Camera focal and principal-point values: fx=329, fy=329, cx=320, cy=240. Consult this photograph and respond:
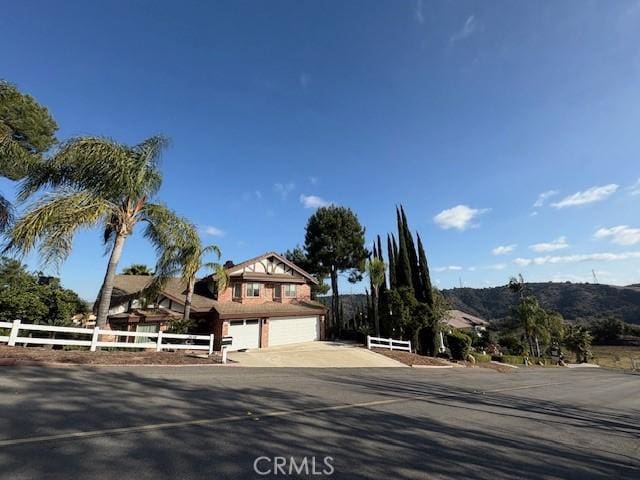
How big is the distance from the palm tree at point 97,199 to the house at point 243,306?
23.6 feet

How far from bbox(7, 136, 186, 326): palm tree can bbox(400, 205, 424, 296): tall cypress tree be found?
68.0 feet

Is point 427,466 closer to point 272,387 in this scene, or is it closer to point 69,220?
point 272,387

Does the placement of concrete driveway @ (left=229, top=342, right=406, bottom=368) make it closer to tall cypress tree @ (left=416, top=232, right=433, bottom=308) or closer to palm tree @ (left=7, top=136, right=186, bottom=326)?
palm tree @ (left=7, top=136, right=186, bottom=326)

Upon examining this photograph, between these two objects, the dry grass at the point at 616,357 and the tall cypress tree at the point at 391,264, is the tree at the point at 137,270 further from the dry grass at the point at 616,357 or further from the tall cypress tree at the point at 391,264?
the dry grass at the point at 616,357

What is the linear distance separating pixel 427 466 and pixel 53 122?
887 inches

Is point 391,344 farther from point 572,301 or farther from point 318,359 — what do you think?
point 572,301

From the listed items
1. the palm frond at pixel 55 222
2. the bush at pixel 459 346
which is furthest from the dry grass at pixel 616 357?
the palm frond at pixel 55 222

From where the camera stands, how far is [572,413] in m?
8.74

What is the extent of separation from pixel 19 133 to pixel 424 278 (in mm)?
27866

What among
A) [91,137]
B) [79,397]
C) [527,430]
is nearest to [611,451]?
[527,430]

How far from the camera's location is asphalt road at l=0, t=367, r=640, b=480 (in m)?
3.69

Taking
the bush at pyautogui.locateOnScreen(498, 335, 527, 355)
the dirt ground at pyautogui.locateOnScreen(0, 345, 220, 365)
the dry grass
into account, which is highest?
the dirt ground at pyautogui.locateOnScreen(0, 345, 220, 365)

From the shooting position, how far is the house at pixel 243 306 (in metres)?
21.9

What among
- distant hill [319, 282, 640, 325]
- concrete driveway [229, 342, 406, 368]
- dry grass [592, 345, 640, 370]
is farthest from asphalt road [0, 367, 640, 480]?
distant hill [319, 282, 640, 325]
